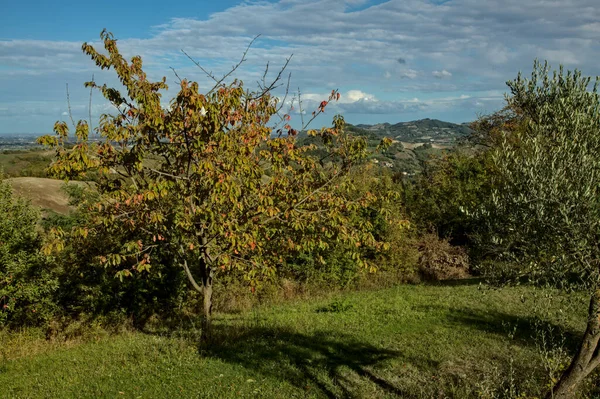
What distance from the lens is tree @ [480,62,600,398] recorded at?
5617mm

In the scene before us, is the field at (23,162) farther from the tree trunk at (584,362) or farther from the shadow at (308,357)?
the tree trunk at (584,362)

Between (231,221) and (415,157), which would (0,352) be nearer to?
(231,221)

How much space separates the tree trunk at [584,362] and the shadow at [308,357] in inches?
124

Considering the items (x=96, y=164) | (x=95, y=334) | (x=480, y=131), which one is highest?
(x=480, y=131)

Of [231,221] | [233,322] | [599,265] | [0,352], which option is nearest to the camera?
[599,265]

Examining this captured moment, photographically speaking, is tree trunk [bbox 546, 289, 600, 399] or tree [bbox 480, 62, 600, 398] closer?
tree [bbox 480, 62, 600, 398]

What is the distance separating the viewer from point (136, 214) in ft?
33.1

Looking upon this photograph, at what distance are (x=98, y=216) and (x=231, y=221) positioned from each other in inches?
121

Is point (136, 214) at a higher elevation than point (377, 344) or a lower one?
higher

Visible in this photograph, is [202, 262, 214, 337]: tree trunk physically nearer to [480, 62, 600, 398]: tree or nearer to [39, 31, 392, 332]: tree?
[39, 31, 392, 332]: tree

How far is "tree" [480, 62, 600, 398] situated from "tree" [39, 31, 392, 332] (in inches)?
168

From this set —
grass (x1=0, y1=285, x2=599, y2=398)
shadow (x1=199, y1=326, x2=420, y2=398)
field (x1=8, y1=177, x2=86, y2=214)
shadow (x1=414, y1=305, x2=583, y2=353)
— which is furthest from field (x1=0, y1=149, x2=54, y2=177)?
shadow (x1=414, y1=305, x2=583, y2=353)

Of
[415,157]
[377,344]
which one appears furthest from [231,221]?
[415,157]

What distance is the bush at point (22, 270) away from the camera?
46.2ft
